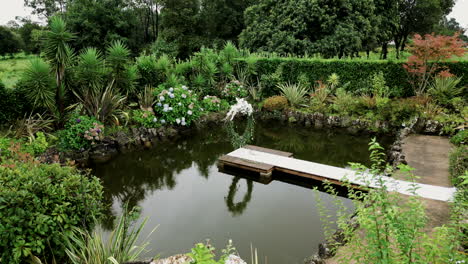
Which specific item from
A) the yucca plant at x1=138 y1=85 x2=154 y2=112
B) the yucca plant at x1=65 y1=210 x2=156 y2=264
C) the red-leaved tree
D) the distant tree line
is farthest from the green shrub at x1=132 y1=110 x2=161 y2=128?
the red-leaved tree

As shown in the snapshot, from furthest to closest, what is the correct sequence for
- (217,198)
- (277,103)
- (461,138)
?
(277,103) → (461,138) → (217,198)

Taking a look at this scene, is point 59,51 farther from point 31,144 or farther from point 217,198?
point 217,198

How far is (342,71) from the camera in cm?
1257

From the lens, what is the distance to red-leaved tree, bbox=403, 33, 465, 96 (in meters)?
10.2

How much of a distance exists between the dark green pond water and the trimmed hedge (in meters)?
3.16

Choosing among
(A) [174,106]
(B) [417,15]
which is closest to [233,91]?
(A) [174,106]

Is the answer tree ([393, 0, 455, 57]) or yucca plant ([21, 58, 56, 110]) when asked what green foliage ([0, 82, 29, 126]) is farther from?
tree ([393, 0, 455, 57])

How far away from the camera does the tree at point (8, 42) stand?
29.4 m

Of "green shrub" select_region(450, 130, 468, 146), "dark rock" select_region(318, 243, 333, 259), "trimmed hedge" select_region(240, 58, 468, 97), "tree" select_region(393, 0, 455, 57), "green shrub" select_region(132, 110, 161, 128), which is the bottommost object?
"dark rock" select_region(318, 243, 333, 259)

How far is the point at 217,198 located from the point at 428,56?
8623 millimetres

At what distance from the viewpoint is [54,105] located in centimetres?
813

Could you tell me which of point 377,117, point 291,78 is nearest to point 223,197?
point 377,117

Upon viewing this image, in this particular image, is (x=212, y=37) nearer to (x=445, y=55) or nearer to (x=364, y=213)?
(x=445, y=55)

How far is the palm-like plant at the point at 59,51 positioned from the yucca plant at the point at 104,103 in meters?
0.47
